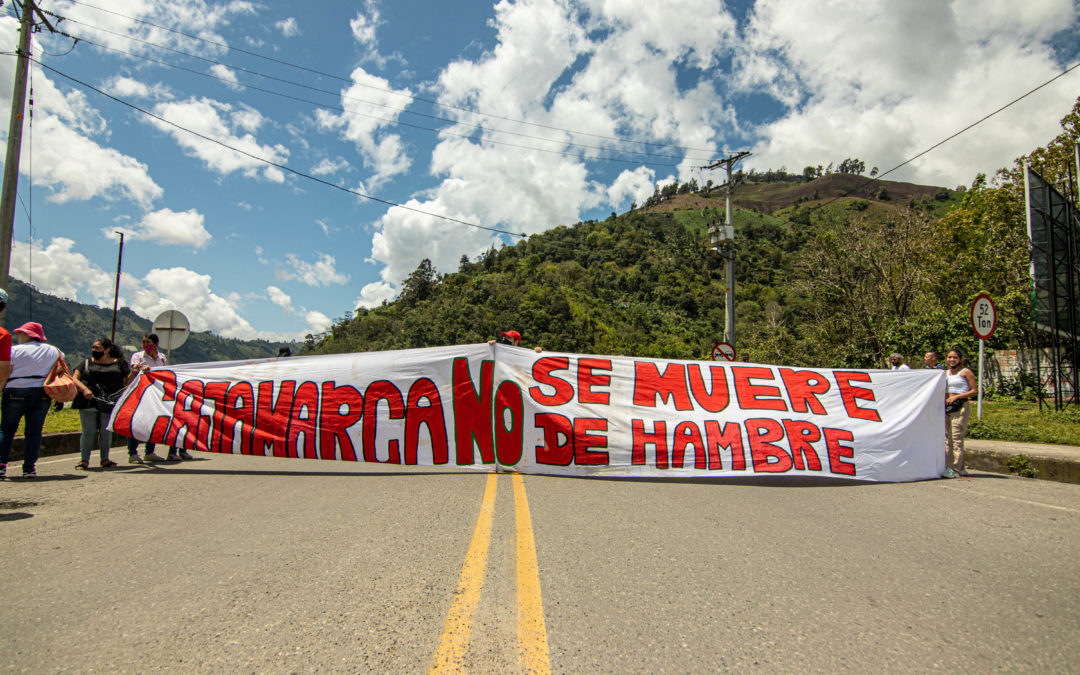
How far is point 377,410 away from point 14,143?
1046 centimetres

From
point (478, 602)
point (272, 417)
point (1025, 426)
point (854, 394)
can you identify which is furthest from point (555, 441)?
point (1025, 426)

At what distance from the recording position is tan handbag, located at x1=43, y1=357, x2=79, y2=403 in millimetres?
6461

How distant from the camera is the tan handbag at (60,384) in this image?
21.2ft

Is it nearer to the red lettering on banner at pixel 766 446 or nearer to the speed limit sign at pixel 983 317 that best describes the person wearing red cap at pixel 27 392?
the red lettering on banner at pixel 766 446

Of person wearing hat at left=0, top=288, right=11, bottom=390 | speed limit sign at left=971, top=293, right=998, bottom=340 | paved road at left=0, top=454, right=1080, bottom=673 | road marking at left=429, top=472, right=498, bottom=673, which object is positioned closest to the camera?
road marking at left=429, top=472, right=498, bottom=673

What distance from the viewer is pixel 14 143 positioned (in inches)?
461

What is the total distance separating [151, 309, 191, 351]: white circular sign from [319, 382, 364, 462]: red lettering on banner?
7.03 meters

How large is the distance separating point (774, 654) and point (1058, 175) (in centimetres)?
3396

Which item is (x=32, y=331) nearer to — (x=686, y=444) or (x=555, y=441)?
(x=555, y=441)

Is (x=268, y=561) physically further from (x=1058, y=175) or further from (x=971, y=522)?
(x=1058, y=175)

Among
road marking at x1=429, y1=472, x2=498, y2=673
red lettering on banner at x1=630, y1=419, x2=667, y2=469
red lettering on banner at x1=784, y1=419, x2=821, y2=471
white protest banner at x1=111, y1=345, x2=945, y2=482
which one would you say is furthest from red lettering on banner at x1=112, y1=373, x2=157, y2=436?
red lettering on banner at x1=784, y1=419, x2=821, y2=471

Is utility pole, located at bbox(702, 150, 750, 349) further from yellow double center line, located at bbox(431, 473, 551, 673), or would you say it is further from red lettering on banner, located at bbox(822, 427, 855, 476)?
yellow double center line, located at bbox(431, 473, 551, 673)

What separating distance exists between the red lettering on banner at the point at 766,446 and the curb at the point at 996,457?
4.06 m

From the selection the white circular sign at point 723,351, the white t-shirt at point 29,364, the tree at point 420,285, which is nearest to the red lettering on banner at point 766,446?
the white t-shirt at point 29,364
